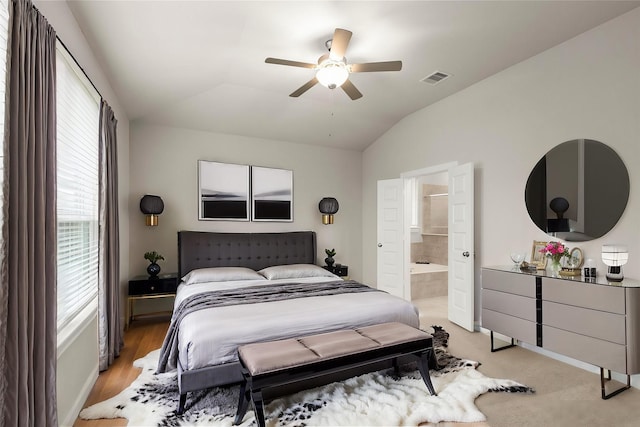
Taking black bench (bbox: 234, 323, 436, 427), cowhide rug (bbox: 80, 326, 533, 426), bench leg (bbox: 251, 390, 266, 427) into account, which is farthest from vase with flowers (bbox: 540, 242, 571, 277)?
bench leg (bbox: 251, 390, 266, 427)

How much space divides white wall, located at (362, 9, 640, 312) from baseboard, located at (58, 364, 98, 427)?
4047mm

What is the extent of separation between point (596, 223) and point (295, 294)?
2.84 meters

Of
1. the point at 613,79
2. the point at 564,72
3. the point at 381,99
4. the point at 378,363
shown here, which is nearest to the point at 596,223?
the point at 613,79

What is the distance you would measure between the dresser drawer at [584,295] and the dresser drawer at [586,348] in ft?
0.84

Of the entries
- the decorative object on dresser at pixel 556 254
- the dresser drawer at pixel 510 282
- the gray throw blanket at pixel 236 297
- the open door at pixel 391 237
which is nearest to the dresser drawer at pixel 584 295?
the dresser drawer at pixel 510 282

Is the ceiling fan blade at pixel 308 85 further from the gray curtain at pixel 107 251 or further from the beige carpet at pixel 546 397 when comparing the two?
the beige carpet at pixel 546 397

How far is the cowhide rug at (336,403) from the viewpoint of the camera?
83.9 inches

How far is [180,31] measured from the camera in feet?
8.25

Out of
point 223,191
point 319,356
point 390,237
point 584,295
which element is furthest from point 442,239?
point 319,356

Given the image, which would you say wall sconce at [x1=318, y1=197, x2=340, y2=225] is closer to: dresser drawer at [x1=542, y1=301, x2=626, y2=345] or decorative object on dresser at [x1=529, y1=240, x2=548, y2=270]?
decorative object on dresser at [x1=529, y1=240, x2=548, y2=270]

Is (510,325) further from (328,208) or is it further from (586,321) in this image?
(328,208)

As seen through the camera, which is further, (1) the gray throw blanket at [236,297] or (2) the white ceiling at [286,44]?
(1) the gray throw blanket at [236,297]

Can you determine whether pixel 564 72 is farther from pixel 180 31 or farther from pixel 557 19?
pixel 180 31

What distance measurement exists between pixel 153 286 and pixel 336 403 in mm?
2851
